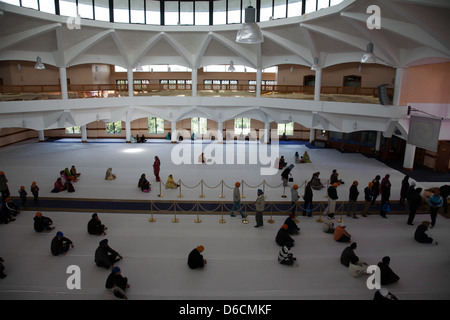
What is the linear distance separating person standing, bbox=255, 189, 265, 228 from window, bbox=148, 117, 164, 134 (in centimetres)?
2045

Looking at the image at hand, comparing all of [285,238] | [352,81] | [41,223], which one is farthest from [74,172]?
[352,81]

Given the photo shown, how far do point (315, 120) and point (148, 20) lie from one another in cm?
1366

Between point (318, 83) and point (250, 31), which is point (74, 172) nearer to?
point (250, 31)

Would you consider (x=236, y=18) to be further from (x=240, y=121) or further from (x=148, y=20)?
(x=240, y=121)

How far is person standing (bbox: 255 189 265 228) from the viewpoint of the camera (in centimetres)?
1134

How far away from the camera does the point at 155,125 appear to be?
30.3 meters

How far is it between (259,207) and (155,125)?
2092 centimetres

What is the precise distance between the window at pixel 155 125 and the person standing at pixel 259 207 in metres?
20.5

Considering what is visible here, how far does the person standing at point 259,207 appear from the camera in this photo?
11336 millimetres

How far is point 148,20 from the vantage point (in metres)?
23.4

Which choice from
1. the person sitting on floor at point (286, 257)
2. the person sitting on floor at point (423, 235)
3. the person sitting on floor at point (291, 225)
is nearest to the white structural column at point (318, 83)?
the person sitting on floor at point (423, 235)

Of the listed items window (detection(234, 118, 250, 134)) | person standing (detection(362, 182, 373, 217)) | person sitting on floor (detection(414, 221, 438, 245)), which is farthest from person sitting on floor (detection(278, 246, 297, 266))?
window (detection(234, 118, 250, 134))

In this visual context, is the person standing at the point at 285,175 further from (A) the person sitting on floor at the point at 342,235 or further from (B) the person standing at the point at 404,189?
(A) the person sitting on floor at the point at 342,235

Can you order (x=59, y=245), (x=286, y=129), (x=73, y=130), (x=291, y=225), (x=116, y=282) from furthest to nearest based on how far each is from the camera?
(x=286, y=129) → (x=73, y=130) → (x=291, y=225) → (x=59, y=245) → (x=116, y=282)
